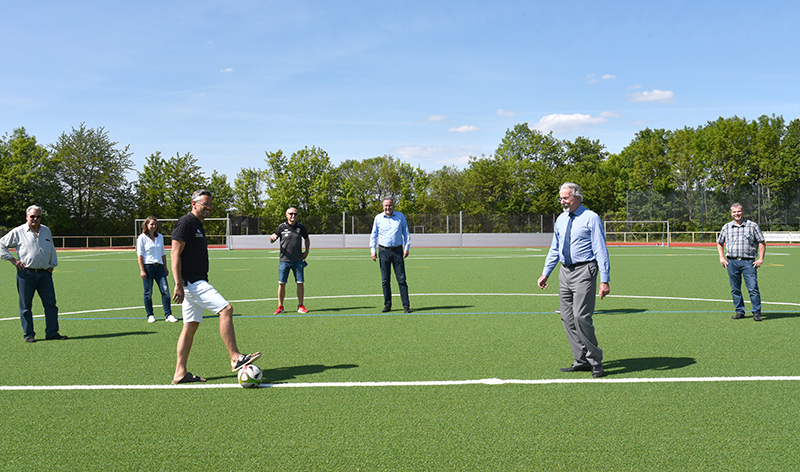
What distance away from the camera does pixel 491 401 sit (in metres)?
5.14

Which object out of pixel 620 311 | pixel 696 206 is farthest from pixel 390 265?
pixel 696 206

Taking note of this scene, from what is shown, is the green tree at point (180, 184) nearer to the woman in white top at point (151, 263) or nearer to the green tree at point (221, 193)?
the green tree at point (221, 193)

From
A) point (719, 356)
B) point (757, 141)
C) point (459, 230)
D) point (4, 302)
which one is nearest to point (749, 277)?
point (719, 356)

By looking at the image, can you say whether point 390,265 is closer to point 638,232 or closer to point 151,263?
point 151,263

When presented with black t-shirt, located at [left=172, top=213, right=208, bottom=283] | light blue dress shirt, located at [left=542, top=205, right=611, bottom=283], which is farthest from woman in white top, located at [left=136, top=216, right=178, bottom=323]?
light blue dress shirt, located at [left=542, top=205, right=611, bottom=283]

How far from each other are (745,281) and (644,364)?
434cm

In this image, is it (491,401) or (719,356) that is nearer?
(491,401)

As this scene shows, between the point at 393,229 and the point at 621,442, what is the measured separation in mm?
6884

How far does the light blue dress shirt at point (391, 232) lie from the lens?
1066 cm

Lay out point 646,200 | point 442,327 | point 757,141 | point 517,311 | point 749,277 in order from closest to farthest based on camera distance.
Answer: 1. point 442,327
2. point 749,277
3. point 517,311
4. point 646,200
5. point 757,141

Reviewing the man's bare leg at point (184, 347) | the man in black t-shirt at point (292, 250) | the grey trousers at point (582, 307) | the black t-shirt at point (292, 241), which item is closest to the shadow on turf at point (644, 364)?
the grey trousers at point (582, 307)

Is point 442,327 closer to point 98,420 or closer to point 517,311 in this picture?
point 517,311

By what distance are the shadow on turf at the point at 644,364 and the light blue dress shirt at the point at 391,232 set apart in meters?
4.77

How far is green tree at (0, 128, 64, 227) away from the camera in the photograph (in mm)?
55094
